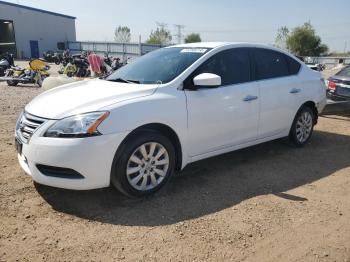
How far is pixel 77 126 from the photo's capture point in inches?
146

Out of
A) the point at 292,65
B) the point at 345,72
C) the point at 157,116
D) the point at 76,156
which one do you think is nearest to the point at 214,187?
the point at 157,116

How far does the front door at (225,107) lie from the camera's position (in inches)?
178

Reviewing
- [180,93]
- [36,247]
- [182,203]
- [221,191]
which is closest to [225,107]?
[180,93]

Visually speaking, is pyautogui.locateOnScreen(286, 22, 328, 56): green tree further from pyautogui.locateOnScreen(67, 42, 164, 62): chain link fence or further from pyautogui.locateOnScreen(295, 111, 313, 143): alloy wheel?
pyautogui.locateOnScreen(295, 111, 313, 143): alloy wheel

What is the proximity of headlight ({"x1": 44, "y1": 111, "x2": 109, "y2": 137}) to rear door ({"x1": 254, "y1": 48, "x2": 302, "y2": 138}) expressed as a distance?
8.26 feet

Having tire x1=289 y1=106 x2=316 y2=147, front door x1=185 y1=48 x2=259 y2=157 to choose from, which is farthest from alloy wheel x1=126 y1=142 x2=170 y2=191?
tire x1=289 y1=106 x2=316 y2=147

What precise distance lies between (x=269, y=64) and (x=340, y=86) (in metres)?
3.70

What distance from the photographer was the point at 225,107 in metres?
4.78

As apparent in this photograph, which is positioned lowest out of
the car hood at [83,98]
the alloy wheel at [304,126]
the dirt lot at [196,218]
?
the dirt lot at [196,218]

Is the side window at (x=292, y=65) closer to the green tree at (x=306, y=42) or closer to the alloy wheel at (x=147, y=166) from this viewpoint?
the alloy wheel at (x=147, y=166)

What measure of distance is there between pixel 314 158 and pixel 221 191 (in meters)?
2.08

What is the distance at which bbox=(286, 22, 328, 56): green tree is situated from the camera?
7412cm

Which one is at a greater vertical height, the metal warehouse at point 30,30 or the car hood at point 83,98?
the metal warehouse at point 30,30

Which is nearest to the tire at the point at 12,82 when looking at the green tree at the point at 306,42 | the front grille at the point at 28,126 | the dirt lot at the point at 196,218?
the dirt lot at the point at 196,218
